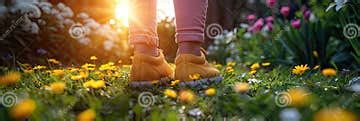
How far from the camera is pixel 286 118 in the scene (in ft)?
3.27

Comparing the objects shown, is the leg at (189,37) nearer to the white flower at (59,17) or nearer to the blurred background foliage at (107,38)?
the blurred background foliage at (107,38)

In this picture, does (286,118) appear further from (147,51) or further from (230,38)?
(230,38)

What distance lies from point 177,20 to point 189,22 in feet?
0.19

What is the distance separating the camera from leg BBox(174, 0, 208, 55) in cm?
172

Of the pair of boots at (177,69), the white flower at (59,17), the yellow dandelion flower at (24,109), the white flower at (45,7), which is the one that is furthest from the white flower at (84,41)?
the yellow dandelion flower at (24,109)

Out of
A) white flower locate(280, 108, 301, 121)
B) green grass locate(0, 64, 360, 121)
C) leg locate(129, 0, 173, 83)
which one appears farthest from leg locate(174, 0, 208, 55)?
white flower locate(280, 108, 301, 121)

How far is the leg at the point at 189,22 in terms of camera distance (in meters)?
1.72

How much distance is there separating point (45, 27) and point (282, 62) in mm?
1765

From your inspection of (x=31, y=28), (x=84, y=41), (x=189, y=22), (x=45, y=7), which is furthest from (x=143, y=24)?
(x=84, y=41)

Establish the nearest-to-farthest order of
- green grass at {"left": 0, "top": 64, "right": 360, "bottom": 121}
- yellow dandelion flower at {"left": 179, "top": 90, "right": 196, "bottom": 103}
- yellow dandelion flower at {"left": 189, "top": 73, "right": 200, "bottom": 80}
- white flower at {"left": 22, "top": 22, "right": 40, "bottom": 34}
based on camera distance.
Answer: green grass at {"left": 0, "top": 64, "right": 360, "bottom": 121} < yellow dandelion flower at {"left": 179, "top": 90, "right": 196, "bottom": 103} < yellow dandelion flower at {"left": 189, "top": 73, "right": 200, "bottom": 80} < white flower at {"left": 22, "top": 22, "right": 40, "bottom": 34}

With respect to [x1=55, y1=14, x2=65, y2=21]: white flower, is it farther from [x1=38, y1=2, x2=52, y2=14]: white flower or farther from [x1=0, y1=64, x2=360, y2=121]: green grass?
[x1=0, y1=64, x2=360, y2=121]: green grass

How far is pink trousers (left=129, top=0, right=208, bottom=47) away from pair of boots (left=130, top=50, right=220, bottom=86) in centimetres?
6

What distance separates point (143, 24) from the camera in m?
1.76

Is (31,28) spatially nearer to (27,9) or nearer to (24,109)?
(27,9)
